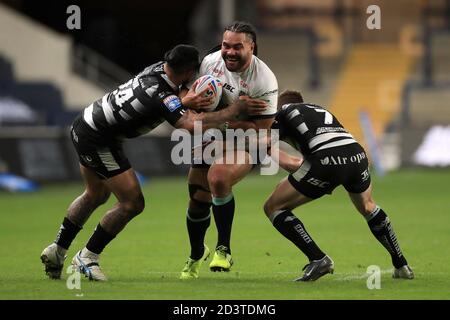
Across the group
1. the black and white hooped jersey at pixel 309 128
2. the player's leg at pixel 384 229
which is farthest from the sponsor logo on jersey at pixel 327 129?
the player's leg at pixel 384 229

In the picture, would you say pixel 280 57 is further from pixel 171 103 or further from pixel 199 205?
pixel 171 103

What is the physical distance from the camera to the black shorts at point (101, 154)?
33.2ft

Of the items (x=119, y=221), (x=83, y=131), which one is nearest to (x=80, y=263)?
(x=119, y=221)

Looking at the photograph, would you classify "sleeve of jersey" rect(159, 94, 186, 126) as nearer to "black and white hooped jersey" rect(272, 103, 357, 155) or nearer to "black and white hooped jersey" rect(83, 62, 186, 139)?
"black and white hooped jersey" rect(83, 62, 186, 139)

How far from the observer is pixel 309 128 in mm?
10062

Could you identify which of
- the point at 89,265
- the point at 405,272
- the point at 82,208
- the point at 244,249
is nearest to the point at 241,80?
the point at 82,208

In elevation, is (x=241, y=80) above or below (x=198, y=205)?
above

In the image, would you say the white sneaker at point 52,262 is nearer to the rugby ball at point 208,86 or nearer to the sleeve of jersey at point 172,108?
the sleeve of jersey at point 172,108

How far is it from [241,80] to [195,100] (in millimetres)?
772

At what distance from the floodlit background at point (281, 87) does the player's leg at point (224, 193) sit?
29 centimetres

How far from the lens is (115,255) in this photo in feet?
40.9

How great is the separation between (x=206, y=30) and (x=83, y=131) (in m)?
24.3

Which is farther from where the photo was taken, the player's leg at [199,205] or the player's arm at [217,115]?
the player's leg at [199,205]

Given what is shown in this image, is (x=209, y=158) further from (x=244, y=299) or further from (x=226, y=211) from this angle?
(x=244, y=299)
